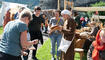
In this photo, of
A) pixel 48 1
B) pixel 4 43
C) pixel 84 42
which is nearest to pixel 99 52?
pixel 4 43

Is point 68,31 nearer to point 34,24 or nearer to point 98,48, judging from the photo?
point 34,24

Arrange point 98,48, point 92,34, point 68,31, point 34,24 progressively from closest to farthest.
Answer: point 98,48, point 68,31, point 34,24, point 92,34

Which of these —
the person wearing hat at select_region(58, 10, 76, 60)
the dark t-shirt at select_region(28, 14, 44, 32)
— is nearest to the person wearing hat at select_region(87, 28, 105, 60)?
the person wearing hat at select_region(58, 10, 76, 60)

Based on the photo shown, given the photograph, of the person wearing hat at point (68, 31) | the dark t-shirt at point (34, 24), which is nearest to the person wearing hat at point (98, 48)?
the person wearing hat at point (68, 31)

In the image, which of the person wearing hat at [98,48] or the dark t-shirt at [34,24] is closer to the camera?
the person wearing hat at [98,48]

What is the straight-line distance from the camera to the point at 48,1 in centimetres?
3584

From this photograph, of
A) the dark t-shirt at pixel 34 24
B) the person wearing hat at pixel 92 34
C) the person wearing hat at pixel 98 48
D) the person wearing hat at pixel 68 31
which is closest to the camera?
the person wearing hat at pixel 98 48

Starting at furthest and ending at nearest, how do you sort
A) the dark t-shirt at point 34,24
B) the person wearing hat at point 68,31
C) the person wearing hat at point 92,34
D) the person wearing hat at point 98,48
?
the person wearing hat at point 92,34
the dark t-shirt at point 34,24
the person wearing hat at point 68,31
the person wearing hat at point 98,48

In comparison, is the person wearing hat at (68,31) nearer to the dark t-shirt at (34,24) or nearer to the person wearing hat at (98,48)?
the dark t-shirt at (34,24)

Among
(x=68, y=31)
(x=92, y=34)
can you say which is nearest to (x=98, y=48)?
(x=68, y=31)

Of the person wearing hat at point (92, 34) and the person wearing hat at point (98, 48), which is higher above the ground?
the person wearing hat at point (98, 48)

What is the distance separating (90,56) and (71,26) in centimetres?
168

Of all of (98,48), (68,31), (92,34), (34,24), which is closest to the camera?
(98,48)

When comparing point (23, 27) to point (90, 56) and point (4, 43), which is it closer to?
point (4, 43)
